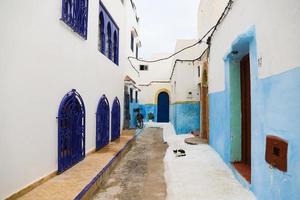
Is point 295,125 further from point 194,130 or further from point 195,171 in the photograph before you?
point 194,130

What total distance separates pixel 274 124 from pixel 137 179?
3.41m

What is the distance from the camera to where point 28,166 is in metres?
3.78

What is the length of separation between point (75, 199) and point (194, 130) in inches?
371

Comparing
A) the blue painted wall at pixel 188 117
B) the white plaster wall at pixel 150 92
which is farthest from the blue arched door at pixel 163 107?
the blue painted wall at pixel 188 117

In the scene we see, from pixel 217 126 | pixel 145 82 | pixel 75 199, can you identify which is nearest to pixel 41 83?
pixel 75 199

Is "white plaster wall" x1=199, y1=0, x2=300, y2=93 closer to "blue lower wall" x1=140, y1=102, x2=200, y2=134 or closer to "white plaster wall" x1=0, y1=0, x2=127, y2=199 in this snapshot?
"white plaster wall" x1=0, y1=0, x2=127, y2=199

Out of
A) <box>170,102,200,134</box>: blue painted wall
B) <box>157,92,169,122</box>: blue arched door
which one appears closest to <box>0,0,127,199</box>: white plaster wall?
<box>170,102,200,134</box>: blue painted wall

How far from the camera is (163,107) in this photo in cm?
2452

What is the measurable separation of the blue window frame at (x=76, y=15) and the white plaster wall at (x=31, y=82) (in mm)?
149

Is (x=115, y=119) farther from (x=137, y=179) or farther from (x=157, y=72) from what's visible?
(x=157, y=72)

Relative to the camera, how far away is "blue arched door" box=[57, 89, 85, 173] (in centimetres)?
485

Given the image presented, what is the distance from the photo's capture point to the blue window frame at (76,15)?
194 inches

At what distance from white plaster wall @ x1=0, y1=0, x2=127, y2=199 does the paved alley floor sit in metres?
1.20

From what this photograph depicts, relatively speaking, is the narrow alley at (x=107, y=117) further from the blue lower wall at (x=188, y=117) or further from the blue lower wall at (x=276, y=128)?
the blue lower wall at (x=188, y=117)
